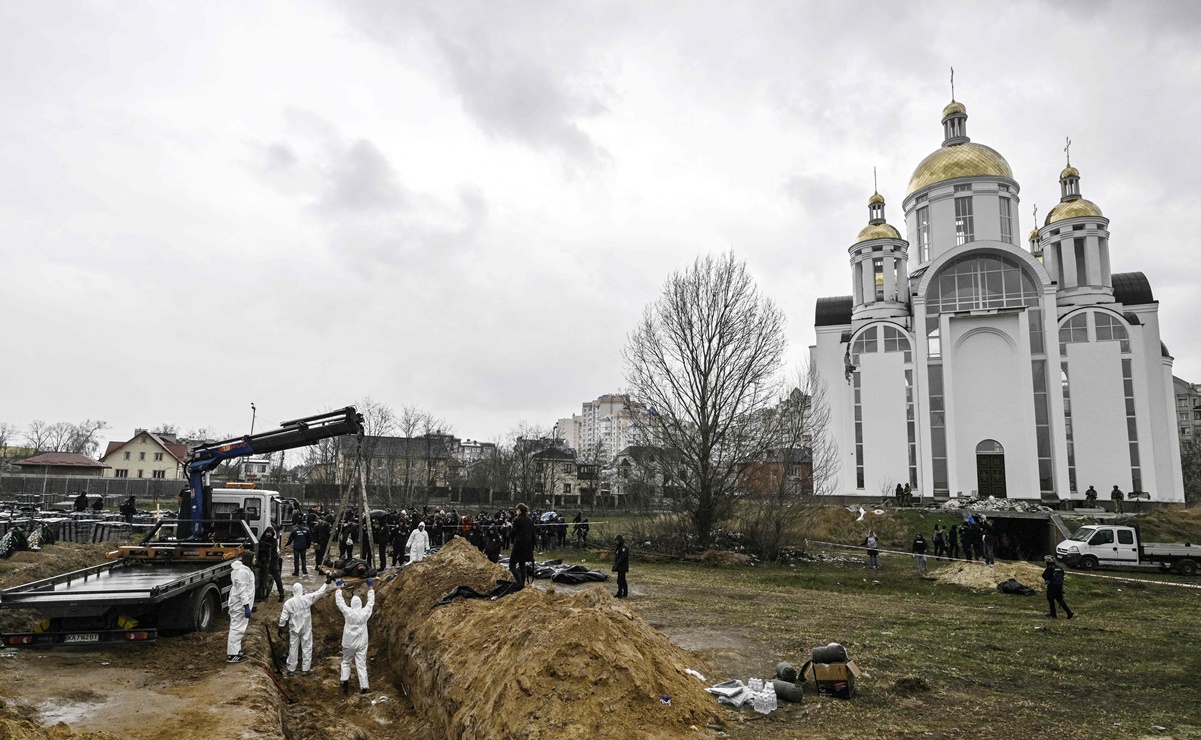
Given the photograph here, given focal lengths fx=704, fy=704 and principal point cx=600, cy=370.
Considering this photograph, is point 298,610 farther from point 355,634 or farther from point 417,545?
point 417,545

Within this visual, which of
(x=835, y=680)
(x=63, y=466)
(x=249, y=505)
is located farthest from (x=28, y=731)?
(x=63, y=466)

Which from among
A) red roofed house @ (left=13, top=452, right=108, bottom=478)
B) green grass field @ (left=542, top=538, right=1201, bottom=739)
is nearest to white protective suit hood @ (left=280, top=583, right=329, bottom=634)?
green grass field @ (left=542, top=538, right=1201, bottom=739)

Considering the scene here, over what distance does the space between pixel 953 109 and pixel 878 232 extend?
380 inches

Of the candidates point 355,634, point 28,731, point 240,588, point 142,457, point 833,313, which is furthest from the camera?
point 142,457

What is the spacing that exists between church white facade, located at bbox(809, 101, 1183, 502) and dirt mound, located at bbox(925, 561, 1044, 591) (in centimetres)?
2056

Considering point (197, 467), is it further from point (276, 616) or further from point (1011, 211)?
point (1011, 211)

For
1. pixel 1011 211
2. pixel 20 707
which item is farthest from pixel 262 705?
pixel 1011 211

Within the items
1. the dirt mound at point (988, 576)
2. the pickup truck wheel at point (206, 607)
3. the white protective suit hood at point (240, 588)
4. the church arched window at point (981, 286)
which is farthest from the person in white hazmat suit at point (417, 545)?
the church arched window at point (981, 286)

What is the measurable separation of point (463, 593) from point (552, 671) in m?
5.22

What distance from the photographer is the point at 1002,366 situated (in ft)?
134

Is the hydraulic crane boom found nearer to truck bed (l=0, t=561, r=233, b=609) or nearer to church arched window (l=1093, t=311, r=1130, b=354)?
truck bed (l=0, t=561, r=233, b=609)

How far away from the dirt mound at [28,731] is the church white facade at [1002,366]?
40.9 metres

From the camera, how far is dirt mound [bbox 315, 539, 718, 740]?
7117mm

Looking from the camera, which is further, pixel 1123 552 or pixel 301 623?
pixel 1123 552
